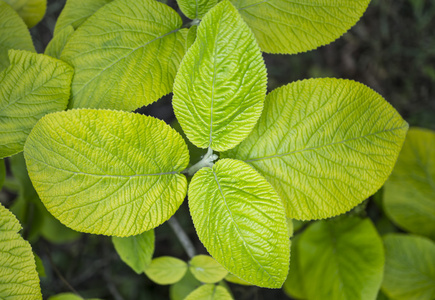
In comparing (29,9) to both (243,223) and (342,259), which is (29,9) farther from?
(342,259)

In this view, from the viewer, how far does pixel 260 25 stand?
91 cm

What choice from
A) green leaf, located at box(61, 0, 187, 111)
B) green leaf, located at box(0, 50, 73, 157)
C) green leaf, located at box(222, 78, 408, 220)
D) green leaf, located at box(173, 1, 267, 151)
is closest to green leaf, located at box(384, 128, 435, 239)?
green leaf, located at box(222, 78, 408, 220)

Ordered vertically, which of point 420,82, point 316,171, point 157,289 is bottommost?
point 157,289

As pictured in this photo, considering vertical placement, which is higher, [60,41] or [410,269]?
[60,41]

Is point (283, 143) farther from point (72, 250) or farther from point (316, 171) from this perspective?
point (72, 250)

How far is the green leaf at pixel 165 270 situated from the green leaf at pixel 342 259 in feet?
1.57

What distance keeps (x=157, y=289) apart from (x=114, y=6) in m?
1.42

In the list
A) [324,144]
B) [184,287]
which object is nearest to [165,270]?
[184,287]

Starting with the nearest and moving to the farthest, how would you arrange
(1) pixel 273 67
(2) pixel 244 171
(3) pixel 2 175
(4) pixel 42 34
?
(2) pixel 244 171, (3) pixel 2 175, (4) pixel 42 34, (1) pixel 273 67

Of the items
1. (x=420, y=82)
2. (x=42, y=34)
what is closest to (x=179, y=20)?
(x=42, y=34)

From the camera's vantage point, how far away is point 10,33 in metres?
0.96

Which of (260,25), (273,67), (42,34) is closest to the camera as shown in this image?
(260,25)

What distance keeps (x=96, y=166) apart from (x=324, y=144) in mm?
539

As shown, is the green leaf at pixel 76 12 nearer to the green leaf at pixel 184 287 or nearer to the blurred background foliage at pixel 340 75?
the blurred background foliage at pixel 340 75
